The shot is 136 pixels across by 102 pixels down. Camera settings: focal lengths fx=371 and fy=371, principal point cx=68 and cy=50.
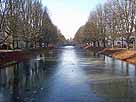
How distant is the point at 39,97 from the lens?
14.1m

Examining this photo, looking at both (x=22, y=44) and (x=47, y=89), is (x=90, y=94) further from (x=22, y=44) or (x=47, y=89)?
(x=22, y=44)

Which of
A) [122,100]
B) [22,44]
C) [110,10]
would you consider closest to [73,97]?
[122,100]

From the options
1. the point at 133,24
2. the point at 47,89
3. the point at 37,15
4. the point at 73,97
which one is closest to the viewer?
the point at 73,97

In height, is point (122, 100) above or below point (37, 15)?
below

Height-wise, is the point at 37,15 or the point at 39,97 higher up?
the point at 37,15

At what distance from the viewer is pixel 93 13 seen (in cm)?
11706

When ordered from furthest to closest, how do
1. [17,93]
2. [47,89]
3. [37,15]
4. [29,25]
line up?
[37,15]
[29,25]
[47,89]
[17,93]

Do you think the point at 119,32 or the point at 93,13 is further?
the point at 93,13

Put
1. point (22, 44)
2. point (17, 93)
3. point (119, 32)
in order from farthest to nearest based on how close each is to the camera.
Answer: point (22, 44), point (119, 32), point (17, 93)

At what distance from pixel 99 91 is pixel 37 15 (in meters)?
74.7

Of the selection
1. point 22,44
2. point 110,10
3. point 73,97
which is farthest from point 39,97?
point 22,44

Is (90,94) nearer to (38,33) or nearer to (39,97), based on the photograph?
(39,97)

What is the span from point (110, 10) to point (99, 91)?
199ft

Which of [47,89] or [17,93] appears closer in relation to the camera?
[17,93]
